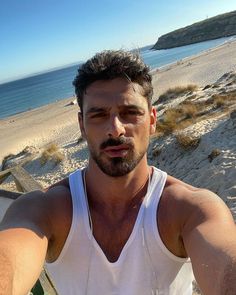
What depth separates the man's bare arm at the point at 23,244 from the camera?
1.53 m

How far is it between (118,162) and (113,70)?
20.9 inches

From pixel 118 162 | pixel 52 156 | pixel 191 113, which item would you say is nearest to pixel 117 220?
pixel 118 162

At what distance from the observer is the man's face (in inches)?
80.6

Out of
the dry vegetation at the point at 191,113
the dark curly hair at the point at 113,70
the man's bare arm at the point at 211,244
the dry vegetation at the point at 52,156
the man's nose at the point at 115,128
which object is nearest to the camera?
the man's bare arm at the point at 211,244

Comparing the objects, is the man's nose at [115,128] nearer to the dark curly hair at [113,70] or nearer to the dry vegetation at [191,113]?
the dark curly hair at [113,70]

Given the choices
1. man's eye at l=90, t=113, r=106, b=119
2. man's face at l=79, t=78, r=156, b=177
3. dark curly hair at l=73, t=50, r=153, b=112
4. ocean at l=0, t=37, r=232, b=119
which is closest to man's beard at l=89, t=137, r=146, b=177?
man's face at l=79, t=78, r=156, b=177

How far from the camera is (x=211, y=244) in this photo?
164 cm

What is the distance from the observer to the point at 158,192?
6.63 feet

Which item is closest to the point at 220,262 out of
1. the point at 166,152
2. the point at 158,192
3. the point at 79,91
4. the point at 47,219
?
the point at 158,192

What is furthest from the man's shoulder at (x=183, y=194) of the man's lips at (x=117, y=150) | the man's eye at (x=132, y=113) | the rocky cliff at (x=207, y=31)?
the rocky cliff at (x=207, y=31)

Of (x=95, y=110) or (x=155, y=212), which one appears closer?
(x=155, y=212)

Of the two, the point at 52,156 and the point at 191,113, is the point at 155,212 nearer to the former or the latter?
the point at 191,113

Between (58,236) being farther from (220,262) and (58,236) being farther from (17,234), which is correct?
(220,262)

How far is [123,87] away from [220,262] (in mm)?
1088
